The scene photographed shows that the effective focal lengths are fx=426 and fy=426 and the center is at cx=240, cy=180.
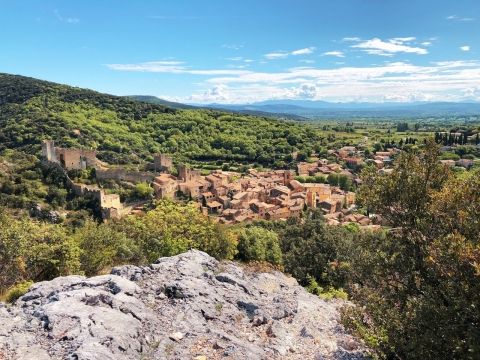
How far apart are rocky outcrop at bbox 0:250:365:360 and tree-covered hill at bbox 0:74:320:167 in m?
68.8

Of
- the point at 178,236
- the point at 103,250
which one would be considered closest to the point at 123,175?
the point at 178,236

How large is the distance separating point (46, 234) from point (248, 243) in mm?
11095

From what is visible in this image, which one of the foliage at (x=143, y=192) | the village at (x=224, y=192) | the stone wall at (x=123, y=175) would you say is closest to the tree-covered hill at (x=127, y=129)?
the village at (x=224, y=192)

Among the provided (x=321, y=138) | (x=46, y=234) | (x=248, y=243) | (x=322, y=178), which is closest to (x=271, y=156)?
(x=322, y=178)

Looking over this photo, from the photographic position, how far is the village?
57.3m

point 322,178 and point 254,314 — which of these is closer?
point 254,314

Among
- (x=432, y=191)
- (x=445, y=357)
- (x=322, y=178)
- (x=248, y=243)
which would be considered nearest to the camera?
(x=445, y=357)

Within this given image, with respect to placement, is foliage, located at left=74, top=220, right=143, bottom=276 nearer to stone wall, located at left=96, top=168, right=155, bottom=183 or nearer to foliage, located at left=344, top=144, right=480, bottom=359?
foliage, located at left=344, top=144, right=480, bottom=359

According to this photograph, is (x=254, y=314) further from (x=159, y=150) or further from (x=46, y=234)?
(x=159, y=150)

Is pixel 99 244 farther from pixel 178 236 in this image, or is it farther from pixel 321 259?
pixel 321 259

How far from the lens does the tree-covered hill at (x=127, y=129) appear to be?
291 ft

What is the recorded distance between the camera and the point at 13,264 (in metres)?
16.9

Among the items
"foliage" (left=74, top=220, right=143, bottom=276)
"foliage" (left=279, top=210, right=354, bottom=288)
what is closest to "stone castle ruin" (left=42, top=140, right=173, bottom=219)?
"foliage" (left=279, top=210, right=354, bottom=288)

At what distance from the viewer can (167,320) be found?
12.5m
